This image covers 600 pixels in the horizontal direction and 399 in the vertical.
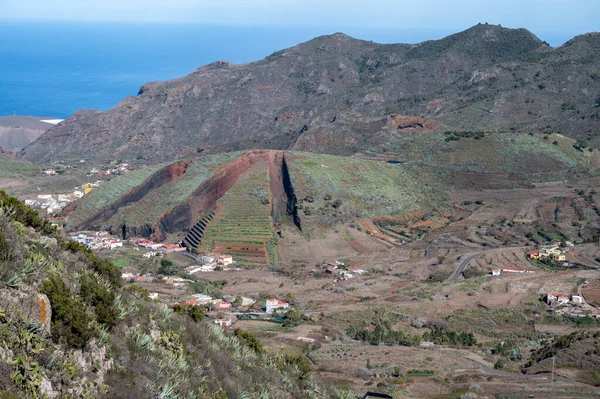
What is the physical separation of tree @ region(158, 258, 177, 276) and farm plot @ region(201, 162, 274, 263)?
4.92 m

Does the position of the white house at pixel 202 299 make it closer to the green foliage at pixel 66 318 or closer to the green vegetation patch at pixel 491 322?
the green vegetation patch at pixel 491 322

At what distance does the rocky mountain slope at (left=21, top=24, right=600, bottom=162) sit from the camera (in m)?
98.6

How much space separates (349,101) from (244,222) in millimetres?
67195

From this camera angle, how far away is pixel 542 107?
10462 cm

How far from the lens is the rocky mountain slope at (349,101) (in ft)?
324

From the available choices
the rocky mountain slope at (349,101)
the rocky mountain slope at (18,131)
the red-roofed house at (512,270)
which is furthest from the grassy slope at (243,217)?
the rocky mountain slope at (18,131)

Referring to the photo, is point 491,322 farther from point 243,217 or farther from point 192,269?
point 243,217

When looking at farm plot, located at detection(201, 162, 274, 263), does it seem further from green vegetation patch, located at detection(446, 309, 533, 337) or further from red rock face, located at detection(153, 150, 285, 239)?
green vegetation patch, located at detection(446, 309, 533, 337)

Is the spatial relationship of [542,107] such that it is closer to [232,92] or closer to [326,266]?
[232,92]

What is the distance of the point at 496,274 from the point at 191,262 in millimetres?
19912

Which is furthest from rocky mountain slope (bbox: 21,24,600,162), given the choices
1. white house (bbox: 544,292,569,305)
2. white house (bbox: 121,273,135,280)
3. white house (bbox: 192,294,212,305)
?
white house (bbox: 544,292,569,305)

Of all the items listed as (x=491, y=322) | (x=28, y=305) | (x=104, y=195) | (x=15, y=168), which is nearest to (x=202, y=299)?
(x=491, y=322)

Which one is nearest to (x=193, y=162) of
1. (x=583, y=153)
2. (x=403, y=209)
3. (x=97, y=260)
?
(x=403, y=209)

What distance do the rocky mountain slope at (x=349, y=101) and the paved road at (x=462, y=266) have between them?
3882 cm
